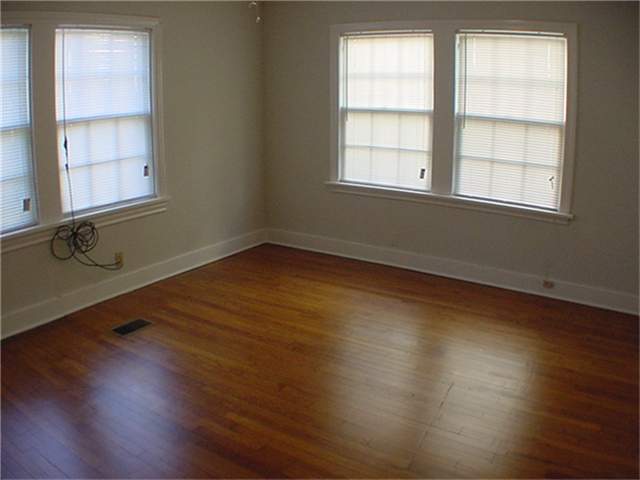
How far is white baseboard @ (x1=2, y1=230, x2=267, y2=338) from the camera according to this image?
4.82 metres

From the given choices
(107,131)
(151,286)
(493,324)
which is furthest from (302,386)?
(107,131)

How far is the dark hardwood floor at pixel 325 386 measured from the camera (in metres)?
3.36

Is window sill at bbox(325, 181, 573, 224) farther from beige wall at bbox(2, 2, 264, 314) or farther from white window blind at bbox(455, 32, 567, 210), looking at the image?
beige wall at bbox(2, 2, 264, 314)

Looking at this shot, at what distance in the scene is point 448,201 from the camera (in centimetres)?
587

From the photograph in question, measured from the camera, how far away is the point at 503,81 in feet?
17.8

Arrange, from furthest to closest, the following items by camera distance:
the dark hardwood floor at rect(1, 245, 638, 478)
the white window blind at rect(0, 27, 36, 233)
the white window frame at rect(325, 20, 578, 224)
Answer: the white window frame at rect(325, 20, 578, 224) → the white window blind at rect(0, 27, 36, 233) → the dark hardwood floor at rect(1, 245, 638, 478)

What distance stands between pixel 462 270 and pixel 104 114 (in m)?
3.17

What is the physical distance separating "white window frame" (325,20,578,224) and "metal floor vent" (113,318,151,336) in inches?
91.9

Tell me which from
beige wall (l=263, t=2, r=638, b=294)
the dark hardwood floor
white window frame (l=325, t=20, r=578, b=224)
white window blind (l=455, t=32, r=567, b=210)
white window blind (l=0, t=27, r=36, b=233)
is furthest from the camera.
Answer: white window blind (l=455, t=32, r=567, b=210)

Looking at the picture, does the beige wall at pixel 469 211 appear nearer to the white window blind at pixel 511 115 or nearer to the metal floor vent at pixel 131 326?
the white window blind at pixel 511 115

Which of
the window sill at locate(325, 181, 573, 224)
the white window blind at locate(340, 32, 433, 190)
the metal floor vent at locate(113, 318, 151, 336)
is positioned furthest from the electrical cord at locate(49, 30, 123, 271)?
the white window blind at locate(340, 32, 433, 190)

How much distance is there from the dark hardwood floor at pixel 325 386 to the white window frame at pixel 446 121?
2.31 ft

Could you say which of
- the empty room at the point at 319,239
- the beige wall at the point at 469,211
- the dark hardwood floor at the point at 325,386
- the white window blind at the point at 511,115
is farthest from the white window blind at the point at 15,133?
the white window blind at the point at 511,115

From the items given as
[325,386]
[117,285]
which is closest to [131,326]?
[117,285]
